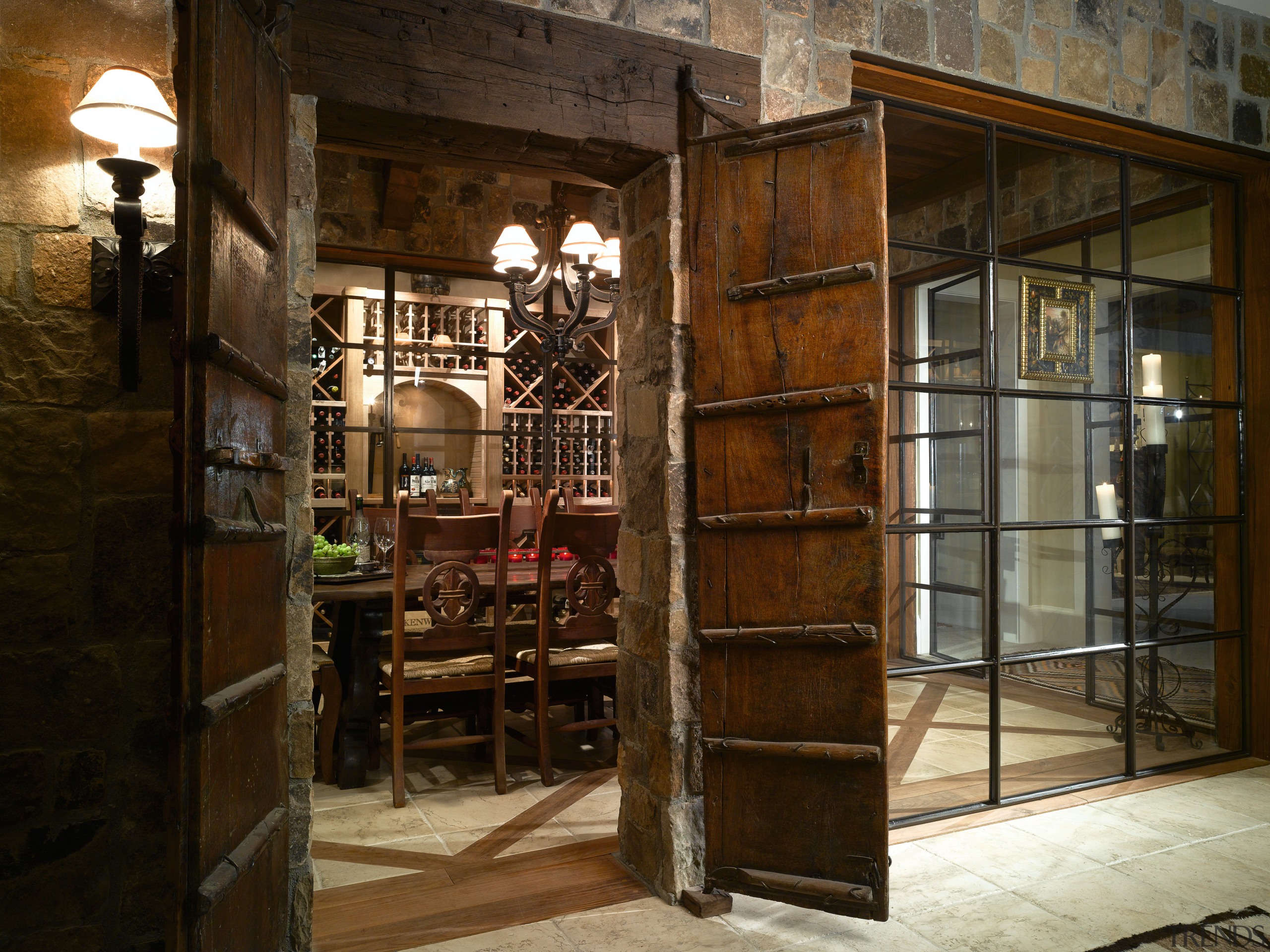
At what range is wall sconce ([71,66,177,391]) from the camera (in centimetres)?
158

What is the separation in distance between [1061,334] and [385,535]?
3009 mm

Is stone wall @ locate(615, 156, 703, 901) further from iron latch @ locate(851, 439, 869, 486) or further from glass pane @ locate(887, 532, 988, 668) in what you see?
glass pane @ locate(887, 532, 988, 668)

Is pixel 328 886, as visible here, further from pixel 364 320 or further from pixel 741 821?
pixel 364 320

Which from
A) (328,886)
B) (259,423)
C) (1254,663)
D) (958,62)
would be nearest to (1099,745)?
(1254,663)

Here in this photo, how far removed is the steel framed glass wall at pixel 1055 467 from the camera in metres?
2.85

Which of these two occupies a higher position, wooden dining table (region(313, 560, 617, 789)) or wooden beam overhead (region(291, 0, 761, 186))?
wooden beam overhead (region(291, 0, 761, 186))

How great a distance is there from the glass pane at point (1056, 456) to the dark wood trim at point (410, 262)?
328 cm

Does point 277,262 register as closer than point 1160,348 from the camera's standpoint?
Yes

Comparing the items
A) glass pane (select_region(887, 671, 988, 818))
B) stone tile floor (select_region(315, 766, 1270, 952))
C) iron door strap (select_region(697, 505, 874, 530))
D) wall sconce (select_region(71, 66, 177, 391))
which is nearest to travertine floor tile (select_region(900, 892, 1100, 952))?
stone tile floor (select_region(315, 766, 1270, 952))

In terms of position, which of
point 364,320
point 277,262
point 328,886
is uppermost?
point 364,320

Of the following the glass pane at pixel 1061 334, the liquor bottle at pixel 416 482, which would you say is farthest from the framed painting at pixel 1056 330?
the liquor bottle at pixel 416 482

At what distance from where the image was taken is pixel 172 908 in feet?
3.95

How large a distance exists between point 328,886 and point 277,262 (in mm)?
1712

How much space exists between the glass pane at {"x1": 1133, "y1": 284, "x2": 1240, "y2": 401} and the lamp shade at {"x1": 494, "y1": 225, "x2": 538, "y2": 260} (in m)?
2.50
